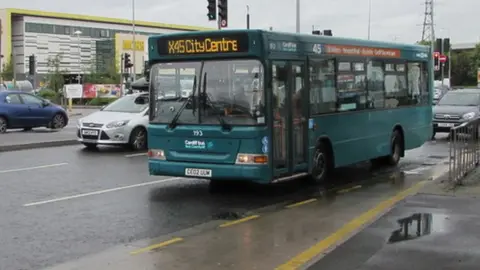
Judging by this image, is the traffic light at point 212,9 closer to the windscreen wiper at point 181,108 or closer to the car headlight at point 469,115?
the car headlight at point 469,115

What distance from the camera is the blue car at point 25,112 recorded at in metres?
23.8

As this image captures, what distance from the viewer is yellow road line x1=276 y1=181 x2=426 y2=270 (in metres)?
6.74

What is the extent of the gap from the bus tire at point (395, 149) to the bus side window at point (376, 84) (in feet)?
3.80

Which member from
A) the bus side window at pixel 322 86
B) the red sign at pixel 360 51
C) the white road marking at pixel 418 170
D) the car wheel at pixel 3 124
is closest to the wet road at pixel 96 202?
the white road marking at pixel 418 170

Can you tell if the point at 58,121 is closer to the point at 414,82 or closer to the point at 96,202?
the point at 414,82

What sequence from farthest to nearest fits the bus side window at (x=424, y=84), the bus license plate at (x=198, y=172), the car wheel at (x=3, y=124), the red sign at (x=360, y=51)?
the car wheel at (x=3, y=124) < the bus side window at (x=424, y=84) < the red sign at (x=360, y=51) < the bus license plate at (x=198, y=172)

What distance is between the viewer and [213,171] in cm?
1090

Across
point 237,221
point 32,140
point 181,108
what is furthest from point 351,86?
point 32,140

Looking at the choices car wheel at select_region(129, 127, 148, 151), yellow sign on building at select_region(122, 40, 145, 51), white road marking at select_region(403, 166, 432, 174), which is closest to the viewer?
white road marking at select_region(403, 166, 432, 174)

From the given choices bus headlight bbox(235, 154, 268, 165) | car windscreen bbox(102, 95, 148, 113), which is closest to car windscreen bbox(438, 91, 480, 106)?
car windscreen bbox(102, 95, 148, 113)

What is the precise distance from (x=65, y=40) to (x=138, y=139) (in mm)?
106321

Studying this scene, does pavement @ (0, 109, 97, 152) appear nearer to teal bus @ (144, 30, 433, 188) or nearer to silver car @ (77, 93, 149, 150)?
silver car @ (77, 93, 149, 150)

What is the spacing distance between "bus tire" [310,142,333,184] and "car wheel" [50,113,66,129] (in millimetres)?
15371

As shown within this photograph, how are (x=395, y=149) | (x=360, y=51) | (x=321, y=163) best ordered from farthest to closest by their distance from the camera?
(x=395, y=149)
(x=360, y=51)
(x=321, y=163)
